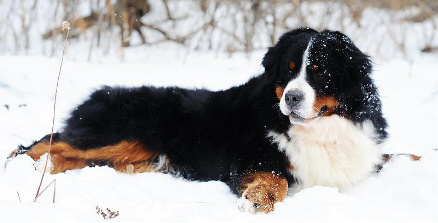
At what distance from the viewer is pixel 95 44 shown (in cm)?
911

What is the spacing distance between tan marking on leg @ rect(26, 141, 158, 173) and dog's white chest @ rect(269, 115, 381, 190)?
115 centimetres

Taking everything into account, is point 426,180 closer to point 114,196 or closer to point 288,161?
point 288,161

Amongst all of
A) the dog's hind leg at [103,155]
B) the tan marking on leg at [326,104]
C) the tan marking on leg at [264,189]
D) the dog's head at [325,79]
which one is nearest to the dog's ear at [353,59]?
the dog's head at [325,79]

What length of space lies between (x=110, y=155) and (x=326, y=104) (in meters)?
1.81

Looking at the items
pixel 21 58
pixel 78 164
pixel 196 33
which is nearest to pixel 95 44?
pixel 196 33

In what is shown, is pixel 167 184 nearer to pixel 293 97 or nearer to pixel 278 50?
pixel 293 97

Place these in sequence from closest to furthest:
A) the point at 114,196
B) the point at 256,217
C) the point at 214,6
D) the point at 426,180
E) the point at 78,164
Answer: the point at 256,217
the point at 114,196
the point at 426,180
the point at 78,164
the point at 214,6

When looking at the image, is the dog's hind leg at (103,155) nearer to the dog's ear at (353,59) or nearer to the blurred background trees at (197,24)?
the dog's ear at (353,59)

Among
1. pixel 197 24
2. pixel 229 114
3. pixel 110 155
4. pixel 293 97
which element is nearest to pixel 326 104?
pixel 293 97

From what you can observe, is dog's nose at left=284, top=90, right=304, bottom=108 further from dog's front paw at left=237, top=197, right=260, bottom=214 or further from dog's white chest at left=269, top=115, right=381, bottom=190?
dog's front paw at left=237, top=197, right=260, bottom=214

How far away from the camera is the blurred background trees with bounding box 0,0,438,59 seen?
8.54 m

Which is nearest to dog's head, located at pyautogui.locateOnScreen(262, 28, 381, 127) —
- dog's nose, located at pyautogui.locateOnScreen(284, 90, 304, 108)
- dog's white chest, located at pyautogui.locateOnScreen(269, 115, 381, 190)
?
dog's nose, located at pyautogui.locateOnScreen(284, 90, 304, 108)

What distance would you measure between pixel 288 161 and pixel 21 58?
466 centimetres

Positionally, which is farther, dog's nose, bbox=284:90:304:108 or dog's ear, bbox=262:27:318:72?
dog's ear, bbox=262:27:318:72
